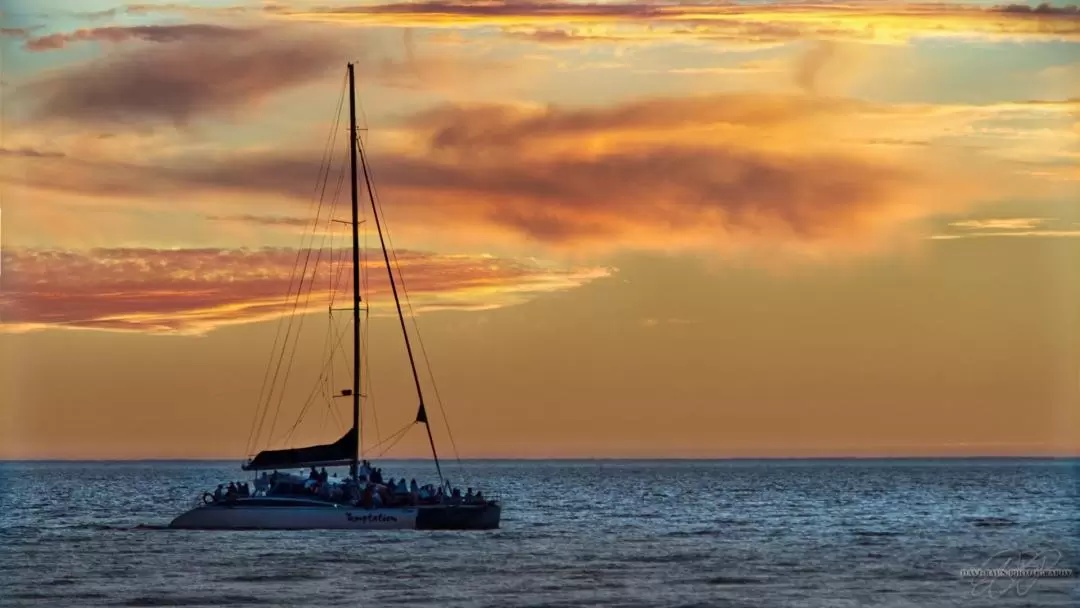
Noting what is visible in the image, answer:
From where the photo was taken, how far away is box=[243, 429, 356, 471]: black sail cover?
69562 mm

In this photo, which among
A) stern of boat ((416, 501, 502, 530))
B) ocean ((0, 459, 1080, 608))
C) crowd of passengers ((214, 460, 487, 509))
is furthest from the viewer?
crowd of passengers ((214, 460, 487, 509))

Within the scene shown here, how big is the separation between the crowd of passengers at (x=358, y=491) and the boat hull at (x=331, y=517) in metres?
0.55

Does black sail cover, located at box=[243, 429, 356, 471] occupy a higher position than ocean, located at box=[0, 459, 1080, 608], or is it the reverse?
black sail cover, located at box=[243, 429, 356, 471]

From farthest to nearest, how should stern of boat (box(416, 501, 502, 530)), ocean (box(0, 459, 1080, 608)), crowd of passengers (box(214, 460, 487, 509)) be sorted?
crowd of passengers (box(214, 460, 487, 509)) → stern of boat (box(416, 501, 502, 530)) → ocean (box(0, 459, 1080, 608))

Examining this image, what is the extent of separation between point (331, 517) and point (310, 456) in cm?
302

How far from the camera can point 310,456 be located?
230 feet

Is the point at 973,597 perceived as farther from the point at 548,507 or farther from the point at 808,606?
the point at 548,507
